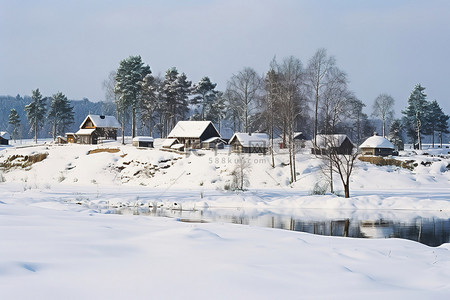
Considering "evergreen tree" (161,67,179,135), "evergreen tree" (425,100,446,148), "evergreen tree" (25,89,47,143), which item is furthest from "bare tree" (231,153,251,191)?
"evergreen tree" (25,89,47,143)

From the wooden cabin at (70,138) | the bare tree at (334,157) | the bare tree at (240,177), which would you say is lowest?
the bare tree at (240,177)

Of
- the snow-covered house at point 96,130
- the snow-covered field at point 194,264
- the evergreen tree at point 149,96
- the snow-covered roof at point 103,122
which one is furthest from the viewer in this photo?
the snow-covered roof at point 103,122

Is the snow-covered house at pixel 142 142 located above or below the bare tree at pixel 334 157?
above

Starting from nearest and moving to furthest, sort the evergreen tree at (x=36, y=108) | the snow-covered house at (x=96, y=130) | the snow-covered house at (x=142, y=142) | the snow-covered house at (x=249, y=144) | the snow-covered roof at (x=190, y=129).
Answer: the snow-covered house at (x=249, y=144) < the snow-covered house at (x=142, y=142) < the snow-covered roof at (x=190, y=129) < the snow-covered house at (x=96, y=130) < the evergreen tree at (x=36, y=108)

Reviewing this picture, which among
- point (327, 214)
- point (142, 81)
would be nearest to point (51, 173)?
point (142, 81)

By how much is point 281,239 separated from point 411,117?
215 feet

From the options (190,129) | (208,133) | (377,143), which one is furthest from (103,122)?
(377,143)

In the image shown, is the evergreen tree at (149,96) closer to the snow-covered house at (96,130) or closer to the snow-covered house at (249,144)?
the snow-covered house at (96,130)

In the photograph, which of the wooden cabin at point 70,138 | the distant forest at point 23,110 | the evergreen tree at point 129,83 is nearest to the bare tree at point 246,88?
the evergreen tree at point 129,83

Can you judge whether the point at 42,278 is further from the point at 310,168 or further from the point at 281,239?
the point at 310,168

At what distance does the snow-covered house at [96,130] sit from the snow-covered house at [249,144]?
24.5m

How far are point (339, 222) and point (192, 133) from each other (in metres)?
42.1

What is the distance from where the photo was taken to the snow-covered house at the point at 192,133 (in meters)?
62.6

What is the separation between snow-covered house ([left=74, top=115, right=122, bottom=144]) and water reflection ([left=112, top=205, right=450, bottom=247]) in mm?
44612
